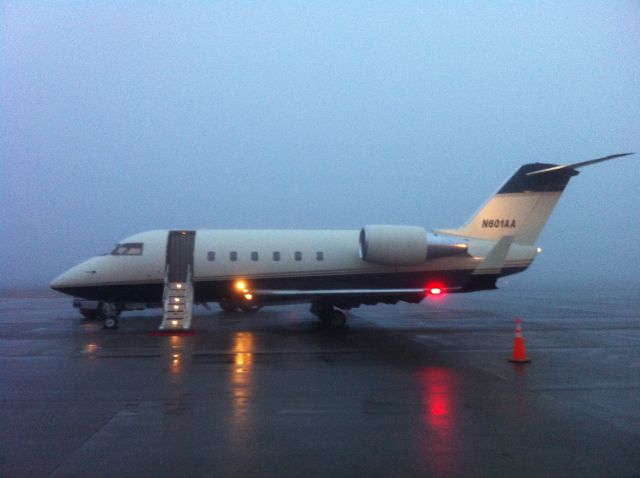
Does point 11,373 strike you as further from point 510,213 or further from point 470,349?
point 510,213

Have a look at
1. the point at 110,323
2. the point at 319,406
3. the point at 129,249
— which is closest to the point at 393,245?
the point at 129,249

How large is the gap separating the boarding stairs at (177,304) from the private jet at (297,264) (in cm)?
6

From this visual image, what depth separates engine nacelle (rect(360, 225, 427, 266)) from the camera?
18.0m

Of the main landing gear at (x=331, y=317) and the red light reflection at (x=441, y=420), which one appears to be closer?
the red light reflection at (x=441, y=420)

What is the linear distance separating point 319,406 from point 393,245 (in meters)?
10.6

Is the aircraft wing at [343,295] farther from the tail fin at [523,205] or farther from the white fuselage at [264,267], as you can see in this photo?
the tail fin at [523,205]

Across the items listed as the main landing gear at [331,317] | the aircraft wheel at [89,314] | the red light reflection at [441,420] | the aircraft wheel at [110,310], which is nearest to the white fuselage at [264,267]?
the aircraft wheel at [110,310]

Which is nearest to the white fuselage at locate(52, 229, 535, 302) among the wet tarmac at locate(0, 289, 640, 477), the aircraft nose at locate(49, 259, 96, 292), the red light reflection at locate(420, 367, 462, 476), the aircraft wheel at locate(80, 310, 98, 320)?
the aircraft nose at locate(49, 259, 96, 292)

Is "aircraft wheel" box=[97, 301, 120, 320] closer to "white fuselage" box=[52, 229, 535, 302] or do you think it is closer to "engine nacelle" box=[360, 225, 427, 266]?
"white fuselage" box=[52, 229, 535, 302]

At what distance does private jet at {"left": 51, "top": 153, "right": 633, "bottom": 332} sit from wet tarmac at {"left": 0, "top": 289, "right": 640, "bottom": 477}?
2995 mm

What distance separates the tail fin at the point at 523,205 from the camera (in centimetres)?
1953

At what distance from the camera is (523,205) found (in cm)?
1975

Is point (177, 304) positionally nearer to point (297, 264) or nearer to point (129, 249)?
point (129, 249)

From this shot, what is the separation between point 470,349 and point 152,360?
7085 millimetres
